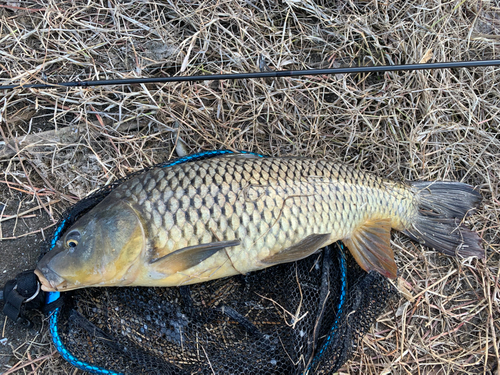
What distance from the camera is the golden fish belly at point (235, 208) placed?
4.66 feet

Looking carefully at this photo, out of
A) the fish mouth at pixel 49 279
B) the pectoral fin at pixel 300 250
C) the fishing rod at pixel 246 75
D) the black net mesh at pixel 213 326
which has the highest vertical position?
the fishing rod at pixel 246 75

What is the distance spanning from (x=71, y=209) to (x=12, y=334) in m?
0.74

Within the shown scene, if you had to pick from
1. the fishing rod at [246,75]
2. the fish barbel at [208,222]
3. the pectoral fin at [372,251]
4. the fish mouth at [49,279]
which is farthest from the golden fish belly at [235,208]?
the fishing rod at [246,75]

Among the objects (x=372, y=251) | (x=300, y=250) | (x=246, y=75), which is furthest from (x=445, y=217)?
(x=246, y=75)

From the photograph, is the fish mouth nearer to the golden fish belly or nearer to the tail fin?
the golden fish belly

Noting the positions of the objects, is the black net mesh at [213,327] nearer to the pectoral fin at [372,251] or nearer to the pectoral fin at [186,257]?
the pectoral fin at [372,251]

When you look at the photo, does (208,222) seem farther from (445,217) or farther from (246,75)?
(445,217)

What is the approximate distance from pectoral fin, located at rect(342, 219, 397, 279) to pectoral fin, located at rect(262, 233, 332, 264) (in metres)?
0.26

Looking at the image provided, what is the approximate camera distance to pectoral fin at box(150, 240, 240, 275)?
4.56 ft

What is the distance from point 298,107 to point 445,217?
1.02m

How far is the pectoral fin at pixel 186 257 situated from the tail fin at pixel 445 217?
Result: 3.56 ft

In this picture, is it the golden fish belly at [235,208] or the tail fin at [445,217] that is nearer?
the golden fish belly at [235,208]

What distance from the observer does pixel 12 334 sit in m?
1.72

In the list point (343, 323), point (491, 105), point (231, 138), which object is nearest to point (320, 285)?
point (343, 323)
